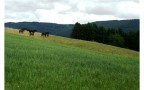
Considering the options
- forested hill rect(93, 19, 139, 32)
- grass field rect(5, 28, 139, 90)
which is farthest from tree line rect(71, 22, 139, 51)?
grass field rect(5, 28, 139, 90)

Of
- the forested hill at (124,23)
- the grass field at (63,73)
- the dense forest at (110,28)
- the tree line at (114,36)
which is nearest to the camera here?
the grass field at (63,73)

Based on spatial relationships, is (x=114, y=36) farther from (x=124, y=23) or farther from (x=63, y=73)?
(x=63, y=73)

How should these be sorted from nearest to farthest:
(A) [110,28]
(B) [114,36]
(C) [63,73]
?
1. (C) [63,73]
2. (B) [114,36]
3. (A) [110,28]

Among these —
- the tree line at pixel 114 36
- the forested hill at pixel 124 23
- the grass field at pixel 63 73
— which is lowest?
the grass field at pixel 63 73

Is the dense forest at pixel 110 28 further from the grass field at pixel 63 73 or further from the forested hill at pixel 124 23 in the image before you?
the grass field at pixel 63 73

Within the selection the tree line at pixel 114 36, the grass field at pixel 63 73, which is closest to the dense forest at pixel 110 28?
the tree line at pixel 114 36

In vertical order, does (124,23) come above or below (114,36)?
above

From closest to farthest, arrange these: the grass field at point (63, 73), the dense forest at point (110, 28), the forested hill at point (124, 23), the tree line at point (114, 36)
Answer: the grass field at point (63, 73)
the forested hill at point (124, 23)
the dense forest at point (110, 28)
the tree line at point (114, 36)

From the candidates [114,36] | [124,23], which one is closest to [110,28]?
[124,23]

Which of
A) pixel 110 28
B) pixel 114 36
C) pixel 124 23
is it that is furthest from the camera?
pixel 110 28

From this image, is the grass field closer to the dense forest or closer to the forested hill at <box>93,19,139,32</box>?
the forested hill at <box>93,19,139,32</box>
